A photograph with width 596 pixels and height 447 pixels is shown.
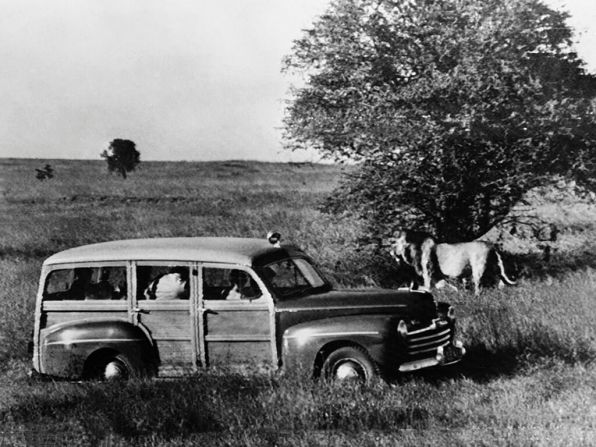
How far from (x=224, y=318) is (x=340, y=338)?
134 centimetres

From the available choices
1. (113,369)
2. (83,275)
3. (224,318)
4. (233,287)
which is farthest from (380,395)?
(83,275)

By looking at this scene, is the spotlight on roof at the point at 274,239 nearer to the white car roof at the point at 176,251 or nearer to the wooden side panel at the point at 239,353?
the white car roof at the point at 176,251

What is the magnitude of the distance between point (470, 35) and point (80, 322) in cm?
862

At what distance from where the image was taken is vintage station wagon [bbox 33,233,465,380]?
7.40 m

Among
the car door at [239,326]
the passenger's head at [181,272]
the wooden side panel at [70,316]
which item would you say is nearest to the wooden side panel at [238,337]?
the car door at [239,326]

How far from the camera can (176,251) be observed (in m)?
8.07

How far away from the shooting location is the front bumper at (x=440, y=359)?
725 centimetres

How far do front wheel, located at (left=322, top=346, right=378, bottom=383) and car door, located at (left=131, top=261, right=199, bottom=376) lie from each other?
1.52 meters

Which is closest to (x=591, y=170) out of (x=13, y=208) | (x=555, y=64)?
(x=555, y=64)

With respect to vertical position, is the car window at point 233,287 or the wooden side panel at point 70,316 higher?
the car window at point 233,287

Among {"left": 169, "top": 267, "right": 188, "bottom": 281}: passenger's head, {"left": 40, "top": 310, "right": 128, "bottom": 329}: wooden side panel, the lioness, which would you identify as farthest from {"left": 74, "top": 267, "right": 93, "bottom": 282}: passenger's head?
the lioness

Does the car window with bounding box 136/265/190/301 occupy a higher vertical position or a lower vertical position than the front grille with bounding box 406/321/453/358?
higher

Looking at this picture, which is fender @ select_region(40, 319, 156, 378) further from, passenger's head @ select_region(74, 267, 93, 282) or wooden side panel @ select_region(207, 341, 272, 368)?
wooden side panel @ select_region(207, 341, 272, 368)

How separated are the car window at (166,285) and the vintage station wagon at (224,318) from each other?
0.04 ft
